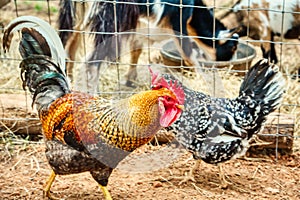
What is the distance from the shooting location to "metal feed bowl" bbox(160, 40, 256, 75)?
553 cm

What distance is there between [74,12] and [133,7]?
0.61 m

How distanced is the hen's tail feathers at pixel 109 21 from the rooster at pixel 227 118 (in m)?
1.23

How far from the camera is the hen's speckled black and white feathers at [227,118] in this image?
379 cm

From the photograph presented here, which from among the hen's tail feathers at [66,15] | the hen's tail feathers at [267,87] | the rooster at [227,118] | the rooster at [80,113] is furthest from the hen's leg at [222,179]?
the hen's tail feathers at [66,15]

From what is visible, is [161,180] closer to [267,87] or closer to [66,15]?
[267,87]

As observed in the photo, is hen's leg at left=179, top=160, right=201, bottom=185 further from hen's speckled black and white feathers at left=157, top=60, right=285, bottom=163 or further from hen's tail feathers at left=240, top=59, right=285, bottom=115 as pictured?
hen's tail feathers at left=240, top=59, right=285, bottom=115

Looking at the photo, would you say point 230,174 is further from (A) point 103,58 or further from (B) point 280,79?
(A) point 103,58

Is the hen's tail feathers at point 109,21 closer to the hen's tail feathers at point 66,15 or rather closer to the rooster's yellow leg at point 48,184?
the hen's tail feathers at point 66,15

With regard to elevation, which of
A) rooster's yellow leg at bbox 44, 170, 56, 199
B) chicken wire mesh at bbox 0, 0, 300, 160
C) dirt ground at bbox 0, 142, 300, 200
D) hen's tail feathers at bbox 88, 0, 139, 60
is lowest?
dirt ground at bbox 0, 142, 300, 200

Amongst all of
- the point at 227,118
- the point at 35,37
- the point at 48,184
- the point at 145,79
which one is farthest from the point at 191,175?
the point at 145,79

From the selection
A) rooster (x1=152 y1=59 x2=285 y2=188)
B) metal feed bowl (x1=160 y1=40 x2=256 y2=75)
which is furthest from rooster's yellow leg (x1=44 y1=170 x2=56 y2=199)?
metal feed bowl (x1=160 y1=40 x2=256 y2=75)

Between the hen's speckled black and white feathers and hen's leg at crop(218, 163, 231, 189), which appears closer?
the hen's speckled black and white feathers

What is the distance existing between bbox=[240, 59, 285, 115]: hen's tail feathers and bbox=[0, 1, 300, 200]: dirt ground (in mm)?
591

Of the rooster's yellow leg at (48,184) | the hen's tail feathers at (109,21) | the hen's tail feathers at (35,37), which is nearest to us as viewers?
the hen's tail feathers at (35,37)
